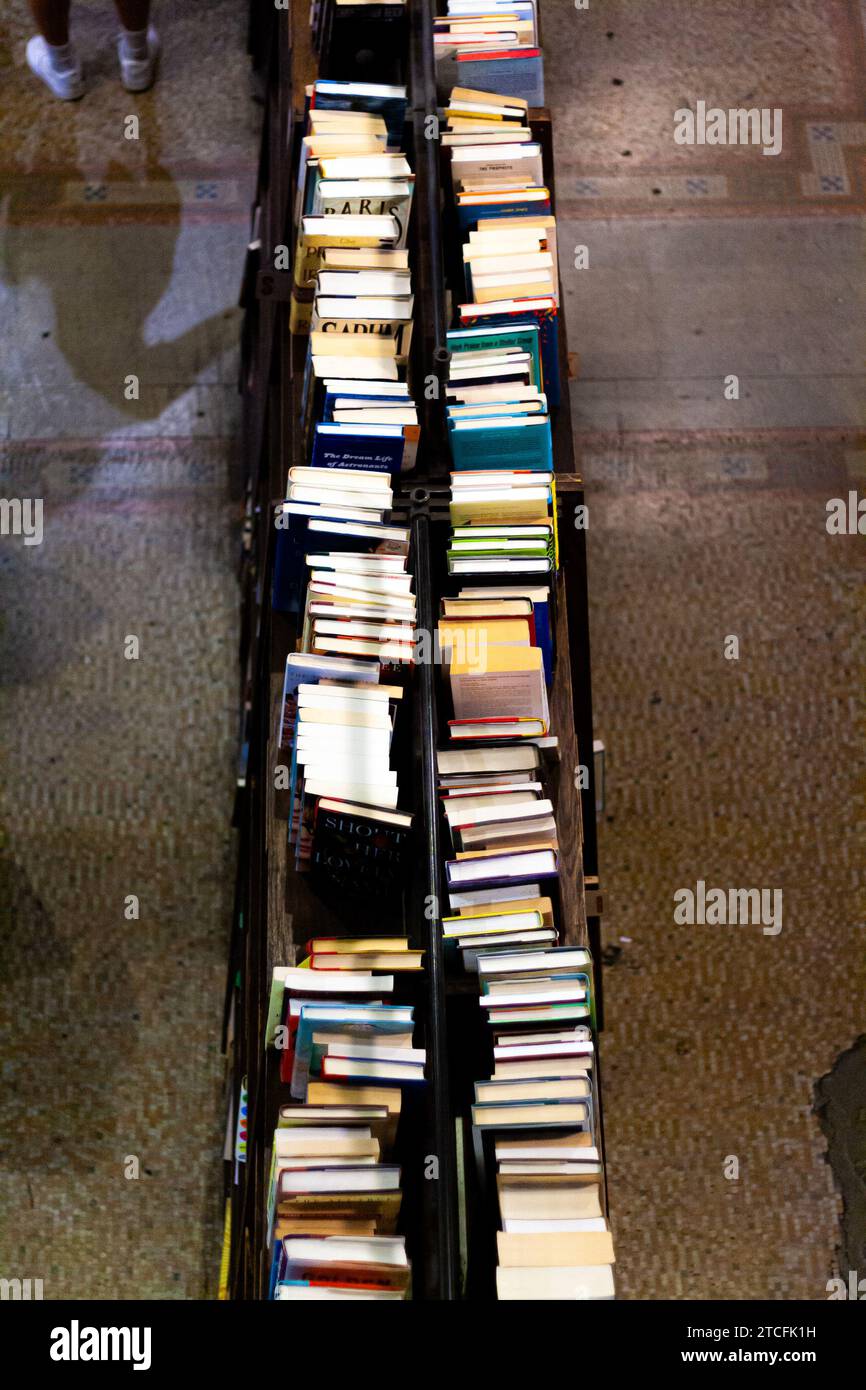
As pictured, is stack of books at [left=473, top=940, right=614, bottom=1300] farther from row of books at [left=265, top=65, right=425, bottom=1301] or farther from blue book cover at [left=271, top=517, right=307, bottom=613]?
blue book cover at [left=271, top=517, right=307, bottom=613]

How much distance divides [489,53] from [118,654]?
7.85ft

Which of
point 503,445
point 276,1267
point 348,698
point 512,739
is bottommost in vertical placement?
point 276,1267

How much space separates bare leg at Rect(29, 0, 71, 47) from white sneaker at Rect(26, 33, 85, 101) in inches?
3.4

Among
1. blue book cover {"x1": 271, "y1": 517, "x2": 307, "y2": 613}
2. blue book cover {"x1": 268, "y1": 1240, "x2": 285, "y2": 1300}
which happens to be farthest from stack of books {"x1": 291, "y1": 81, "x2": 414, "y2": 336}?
blue book cover {"x1": 268, "y1": 1240, "x2": 285, "y2": 1300}

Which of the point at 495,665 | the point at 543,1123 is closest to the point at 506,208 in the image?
the point at 495,665

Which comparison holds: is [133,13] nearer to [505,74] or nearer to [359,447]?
[505,74]

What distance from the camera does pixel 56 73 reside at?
6.70 metres

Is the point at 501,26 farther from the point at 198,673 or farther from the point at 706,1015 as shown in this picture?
the point at 706,1015

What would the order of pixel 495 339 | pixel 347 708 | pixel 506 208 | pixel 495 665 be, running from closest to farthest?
pixel 347 708 < pixel 495 665 < pixel 495 339 < pixel 506 208

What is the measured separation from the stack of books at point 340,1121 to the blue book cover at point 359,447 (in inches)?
51.5

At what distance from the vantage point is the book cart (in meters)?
3.29

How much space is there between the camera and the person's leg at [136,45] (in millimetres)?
6570

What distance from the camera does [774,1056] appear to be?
4719 millimetres
